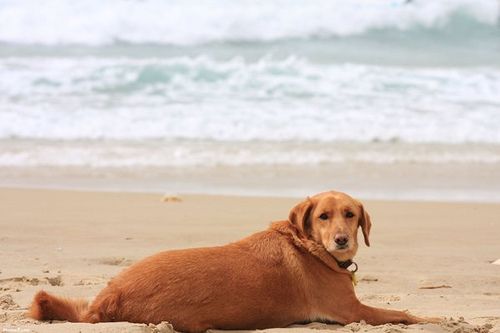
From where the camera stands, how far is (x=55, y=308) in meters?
4.57

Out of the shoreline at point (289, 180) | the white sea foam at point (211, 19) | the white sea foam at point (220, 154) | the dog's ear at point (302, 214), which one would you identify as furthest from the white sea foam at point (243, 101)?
the dog's ear at point (302, 214)

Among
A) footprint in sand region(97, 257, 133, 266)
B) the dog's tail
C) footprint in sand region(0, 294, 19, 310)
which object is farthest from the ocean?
the dog's tail

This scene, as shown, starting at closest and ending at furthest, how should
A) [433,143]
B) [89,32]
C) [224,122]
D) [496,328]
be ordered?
[496,328], [433,143], [224,122], [89,32]

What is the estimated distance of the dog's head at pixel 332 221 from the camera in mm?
4637

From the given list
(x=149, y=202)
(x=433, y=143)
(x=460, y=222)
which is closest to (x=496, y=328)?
(x=460, y=222)

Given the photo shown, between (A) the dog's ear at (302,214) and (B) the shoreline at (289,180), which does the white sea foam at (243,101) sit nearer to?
(B) the shoreline at (289,180)

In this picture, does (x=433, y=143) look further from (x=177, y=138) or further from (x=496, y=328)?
(x=496, y=328)

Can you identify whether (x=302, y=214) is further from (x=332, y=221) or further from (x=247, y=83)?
(x=247, y=83)

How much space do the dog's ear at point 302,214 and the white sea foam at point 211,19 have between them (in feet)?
66.5

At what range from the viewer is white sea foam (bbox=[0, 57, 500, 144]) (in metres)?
15.5

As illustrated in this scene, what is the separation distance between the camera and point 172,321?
4.36m

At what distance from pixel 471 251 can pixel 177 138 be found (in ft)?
28.1

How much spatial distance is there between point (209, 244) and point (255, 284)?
9.92 ft

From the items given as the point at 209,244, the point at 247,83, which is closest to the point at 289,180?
the point at 209,244
